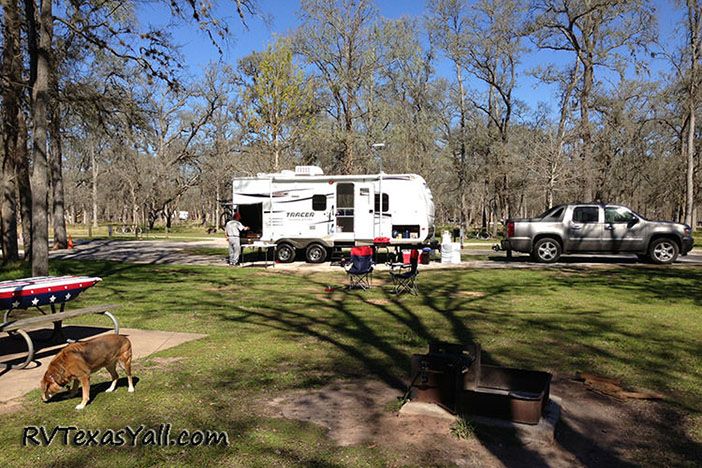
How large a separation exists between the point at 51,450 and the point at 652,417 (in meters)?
4.72

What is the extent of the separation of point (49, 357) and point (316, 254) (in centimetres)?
1216

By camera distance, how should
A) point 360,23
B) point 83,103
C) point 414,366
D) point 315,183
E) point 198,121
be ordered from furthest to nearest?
point 198,121
point 360,23
point 315,183
point 83,103
point 414,366

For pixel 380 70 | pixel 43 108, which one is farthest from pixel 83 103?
pixel 380 70

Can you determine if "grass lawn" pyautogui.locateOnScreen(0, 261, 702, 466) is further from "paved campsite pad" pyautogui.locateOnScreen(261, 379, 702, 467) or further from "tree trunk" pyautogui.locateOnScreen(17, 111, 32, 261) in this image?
"tree trunk" pyautogui.locateOnScreen(17, 111, 32, 261)

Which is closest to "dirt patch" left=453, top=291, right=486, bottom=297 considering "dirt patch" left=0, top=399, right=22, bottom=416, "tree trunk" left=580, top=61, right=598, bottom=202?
"dirt patch" left=0, top=399, right=22, bottom=416

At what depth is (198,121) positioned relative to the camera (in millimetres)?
46562

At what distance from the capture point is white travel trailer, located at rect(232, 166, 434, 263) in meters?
17.4

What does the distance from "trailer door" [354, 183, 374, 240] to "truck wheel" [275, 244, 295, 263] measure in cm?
251

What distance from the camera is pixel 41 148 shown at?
32.4 ft

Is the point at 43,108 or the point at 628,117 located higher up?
the point at 628,117

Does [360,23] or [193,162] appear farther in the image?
[193,162]

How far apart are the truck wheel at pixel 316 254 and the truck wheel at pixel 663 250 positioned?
1061 cm

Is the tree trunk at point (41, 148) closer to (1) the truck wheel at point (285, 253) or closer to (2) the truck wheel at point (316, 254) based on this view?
(1) the truck wheel at point (285, 253)

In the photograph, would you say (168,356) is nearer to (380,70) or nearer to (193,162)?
(380,70)
